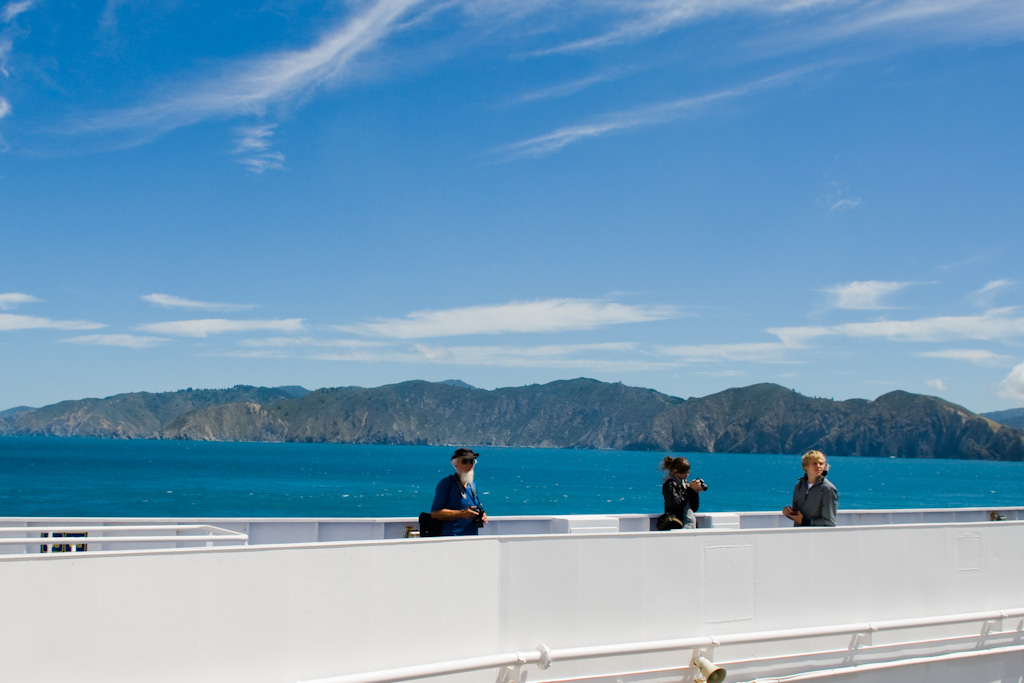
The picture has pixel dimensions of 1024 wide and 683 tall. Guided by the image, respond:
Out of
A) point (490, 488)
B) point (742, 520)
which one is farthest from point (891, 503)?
point (742, 520)

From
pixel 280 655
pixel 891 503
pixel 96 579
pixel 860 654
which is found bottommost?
pixel 891 503

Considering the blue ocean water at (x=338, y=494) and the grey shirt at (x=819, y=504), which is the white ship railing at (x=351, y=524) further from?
the blue ocean water at (x=338, y=494)

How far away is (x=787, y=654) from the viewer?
6609mm

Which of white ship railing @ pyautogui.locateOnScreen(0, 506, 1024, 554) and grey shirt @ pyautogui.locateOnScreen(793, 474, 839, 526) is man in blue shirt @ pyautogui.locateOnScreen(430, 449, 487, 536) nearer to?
white ship railing @ pyautogui.locateOnScreen(0, 506, 1024, 554)

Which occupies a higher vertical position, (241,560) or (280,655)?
(241,560)

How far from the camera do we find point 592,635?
5887 mm

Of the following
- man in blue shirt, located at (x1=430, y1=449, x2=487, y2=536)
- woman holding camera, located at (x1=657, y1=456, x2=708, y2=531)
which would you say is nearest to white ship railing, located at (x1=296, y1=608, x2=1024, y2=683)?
man in blue shirt, located at (x1=430, y1=449, x2=487, y2=536)

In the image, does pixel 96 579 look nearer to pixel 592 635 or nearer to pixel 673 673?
pixel 592 635

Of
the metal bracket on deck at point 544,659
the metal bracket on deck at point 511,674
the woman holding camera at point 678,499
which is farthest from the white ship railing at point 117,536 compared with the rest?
the woman holding camera at point 678,499

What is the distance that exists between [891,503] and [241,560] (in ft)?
296

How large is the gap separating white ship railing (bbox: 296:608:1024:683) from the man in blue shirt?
129 centimetres

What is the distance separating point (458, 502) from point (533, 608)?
121 cm

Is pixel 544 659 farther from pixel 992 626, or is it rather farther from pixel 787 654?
pixel 992 626

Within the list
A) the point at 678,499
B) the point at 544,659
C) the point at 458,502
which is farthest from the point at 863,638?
the point at 458,502
